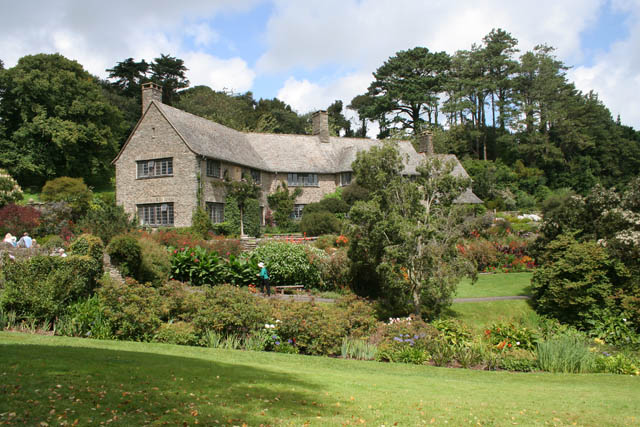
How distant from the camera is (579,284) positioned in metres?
15.0

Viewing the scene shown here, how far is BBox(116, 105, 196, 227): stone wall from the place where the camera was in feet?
94.2

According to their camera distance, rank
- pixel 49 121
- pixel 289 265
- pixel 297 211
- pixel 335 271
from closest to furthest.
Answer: pixel 289 265
pixel 335 271
pixel 297 211
pixel 49 121

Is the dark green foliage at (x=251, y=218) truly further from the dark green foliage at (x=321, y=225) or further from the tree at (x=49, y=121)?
the tree at (x=49, y=121)

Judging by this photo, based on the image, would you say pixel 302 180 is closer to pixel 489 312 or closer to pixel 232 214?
pixel 232 214

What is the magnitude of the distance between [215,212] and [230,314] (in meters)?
19.7

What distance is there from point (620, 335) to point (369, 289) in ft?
27.4

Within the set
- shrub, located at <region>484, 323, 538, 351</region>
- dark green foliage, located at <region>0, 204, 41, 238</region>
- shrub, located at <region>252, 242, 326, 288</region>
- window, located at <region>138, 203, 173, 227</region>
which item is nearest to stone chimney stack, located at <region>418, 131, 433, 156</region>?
window, located at <region>138, 203, 173, 227</region>

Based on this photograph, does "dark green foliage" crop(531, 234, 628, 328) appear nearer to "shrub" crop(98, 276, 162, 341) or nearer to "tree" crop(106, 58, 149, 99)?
"shrub" crop(98, 276, 162, 341)

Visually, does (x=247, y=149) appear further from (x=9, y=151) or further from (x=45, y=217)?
(x=9, y=151)

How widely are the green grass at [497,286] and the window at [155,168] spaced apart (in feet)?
64.1

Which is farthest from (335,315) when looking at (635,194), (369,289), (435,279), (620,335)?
(635,194)

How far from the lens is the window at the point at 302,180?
37.0 metres

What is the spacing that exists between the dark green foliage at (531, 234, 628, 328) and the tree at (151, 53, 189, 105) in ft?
168

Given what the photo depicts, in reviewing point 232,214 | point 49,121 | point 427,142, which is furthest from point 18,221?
point 427,142
